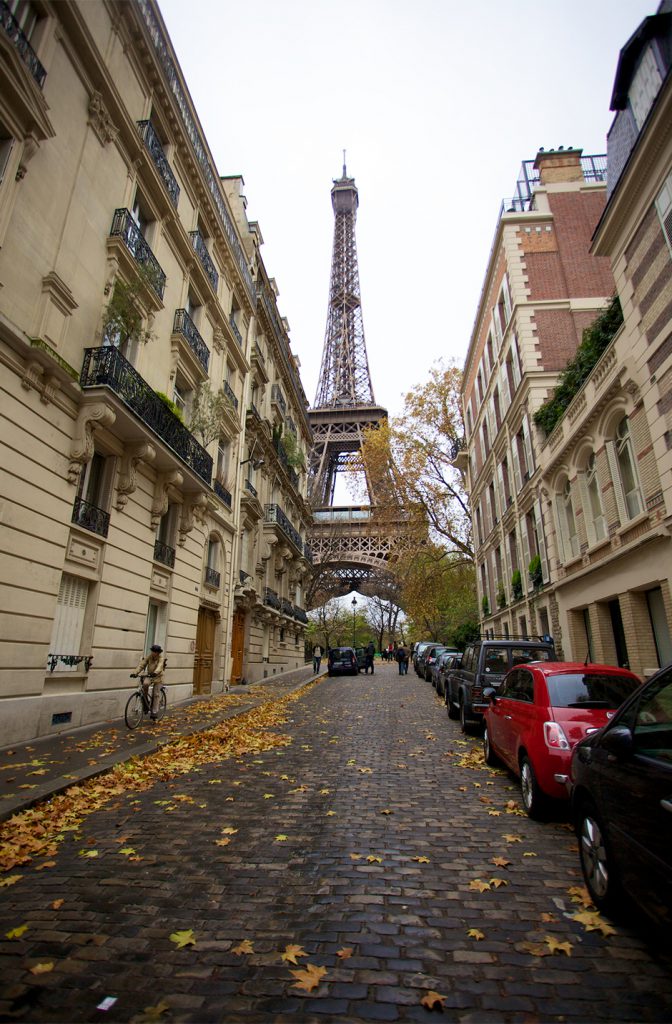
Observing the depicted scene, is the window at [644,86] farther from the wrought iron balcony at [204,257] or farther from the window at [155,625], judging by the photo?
the window at [155,625]

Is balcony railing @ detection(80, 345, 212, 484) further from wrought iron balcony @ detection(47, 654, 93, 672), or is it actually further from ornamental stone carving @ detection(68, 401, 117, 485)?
wrought iron balcony @ detection(47, 654, 93, 672)

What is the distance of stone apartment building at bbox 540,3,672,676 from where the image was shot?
34.4ft

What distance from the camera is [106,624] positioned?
1153 centimetres

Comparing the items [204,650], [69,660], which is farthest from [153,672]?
[204,650]

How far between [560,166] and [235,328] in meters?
15.8

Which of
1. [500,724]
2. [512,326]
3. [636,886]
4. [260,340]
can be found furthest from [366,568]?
[636,886]

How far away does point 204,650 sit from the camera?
18484 millimetres

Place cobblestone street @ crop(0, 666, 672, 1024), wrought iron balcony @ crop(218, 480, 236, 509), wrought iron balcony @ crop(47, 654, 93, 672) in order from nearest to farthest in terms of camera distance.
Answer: cobblestone street @ crop(0, 666, 672, 1024)
wrought iron balcony @ crop(47, 654, 93, 672)
wrought iron balcony @ crop(218, 480, 236, 509)

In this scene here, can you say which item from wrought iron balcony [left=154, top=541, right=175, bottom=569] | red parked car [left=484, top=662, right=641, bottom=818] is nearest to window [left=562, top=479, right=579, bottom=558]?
red parked car [left=484, top=662, right=641, bottom=818]

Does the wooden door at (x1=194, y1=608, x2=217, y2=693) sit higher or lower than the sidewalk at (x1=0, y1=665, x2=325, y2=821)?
higher

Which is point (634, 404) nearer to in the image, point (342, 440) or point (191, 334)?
point (191, 334)

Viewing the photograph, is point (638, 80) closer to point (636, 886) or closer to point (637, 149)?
point (637, 149)

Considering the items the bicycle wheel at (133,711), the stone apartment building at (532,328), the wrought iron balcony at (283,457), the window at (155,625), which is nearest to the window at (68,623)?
the bicycle wheel at (133,711)

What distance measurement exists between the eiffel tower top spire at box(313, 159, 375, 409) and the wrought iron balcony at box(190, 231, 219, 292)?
41738 millimetres
